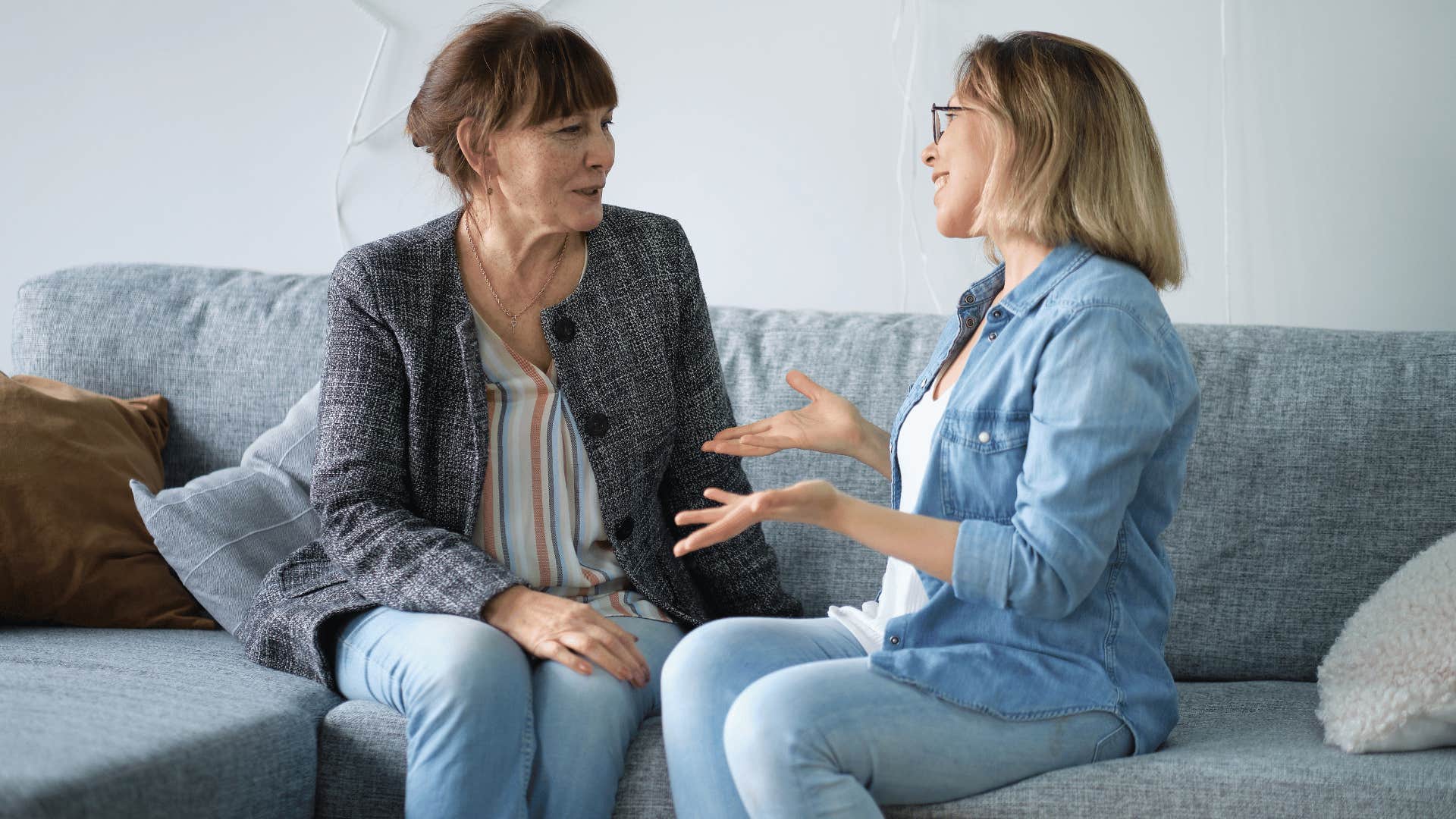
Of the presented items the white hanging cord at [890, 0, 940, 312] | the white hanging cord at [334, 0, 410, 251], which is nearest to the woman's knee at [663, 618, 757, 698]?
the white hanging cord at [890, 0, 940, 312]

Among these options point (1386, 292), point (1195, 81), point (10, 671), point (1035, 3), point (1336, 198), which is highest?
point (1035, 3)

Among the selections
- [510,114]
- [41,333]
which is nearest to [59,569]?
[41,333]

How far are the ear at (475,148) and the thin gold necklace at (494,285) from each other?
0.09 meters

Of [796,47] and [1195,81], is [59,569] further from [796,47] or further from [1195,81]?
[1195,81]

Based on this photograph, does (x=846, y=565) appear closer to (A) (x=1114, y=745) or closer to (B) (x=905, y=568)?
(B) (x=905, y=568)

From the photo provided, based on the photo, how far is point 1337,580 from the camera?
1.69 meters

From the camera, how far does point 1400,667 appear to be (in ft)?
4.58

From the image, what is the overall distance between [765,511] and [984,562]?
8.3 inches

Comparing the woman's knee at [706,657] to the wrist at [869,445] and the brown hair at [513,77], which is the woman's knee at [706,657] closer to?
the wrist at [869,445]

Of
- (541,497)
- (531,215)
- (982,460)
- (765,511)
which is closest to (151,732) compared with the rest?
(541,497)

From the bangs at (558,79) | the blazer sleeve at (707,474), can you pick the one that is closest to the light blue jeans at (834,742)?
the blazer sleeve at (707,474)

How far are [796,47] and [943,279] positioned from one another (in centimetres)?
49

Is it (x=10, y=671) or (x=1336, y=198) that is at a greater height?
(x=1336, y=198)

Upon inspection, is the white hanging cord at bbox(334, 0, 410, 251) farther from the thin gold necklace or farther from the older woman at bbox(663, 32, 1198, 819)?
the older woman at bbox(663, 32, 1198, 819)
